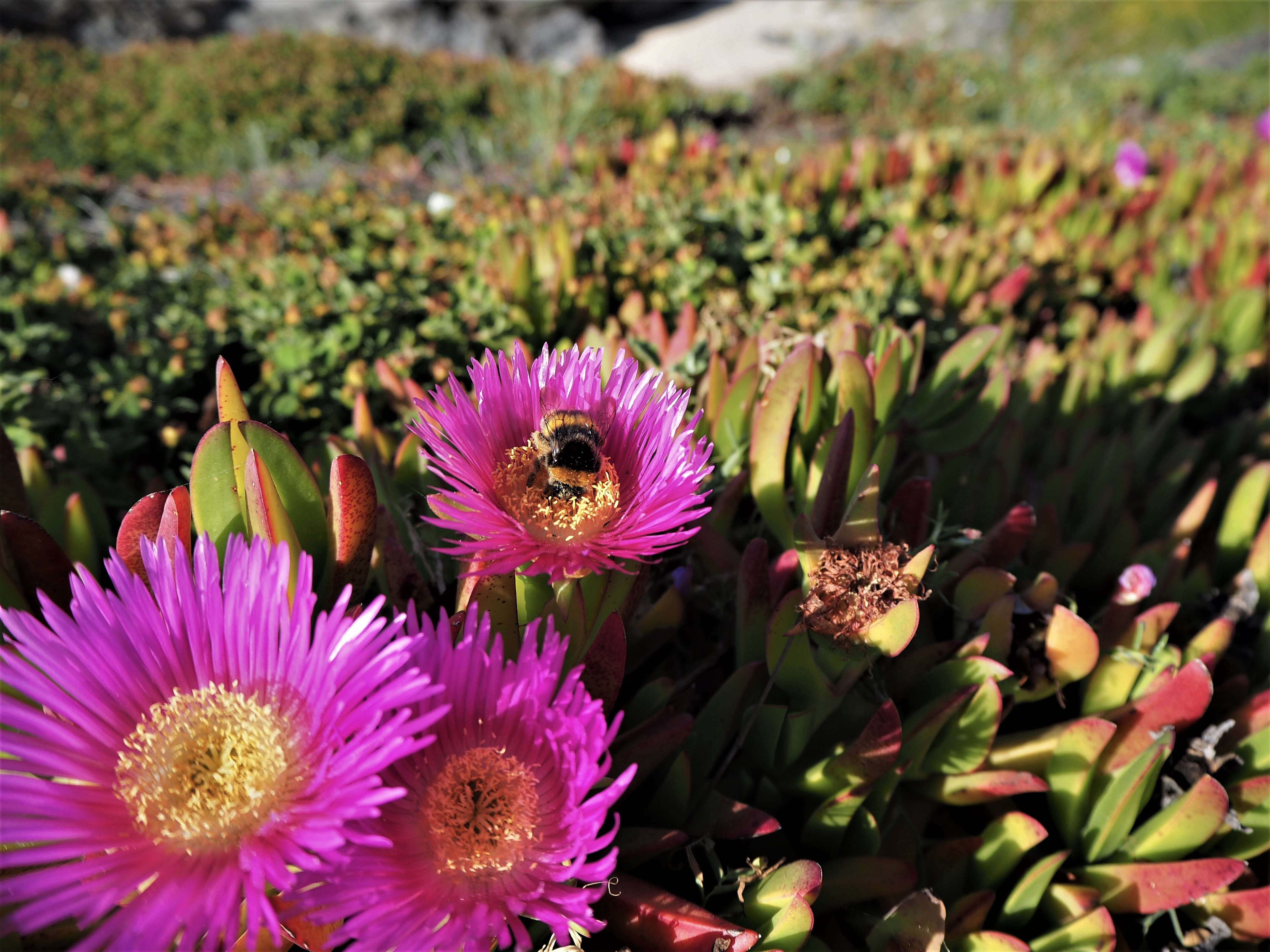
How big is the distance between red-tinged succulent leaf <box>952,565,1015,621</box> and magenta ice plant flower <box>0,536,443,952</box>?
0.80 meters

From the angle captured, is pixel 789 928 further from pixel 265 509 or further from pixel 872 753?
pixel 265 509

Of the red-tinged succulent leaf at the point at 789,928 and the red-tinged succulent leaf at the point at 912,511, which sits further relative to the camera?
the red-tinged succulent leaf at the point at 912,511

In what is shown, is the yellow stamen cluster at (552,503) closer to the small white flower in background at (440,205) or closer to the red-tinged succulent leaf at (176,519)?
the red-tinged succulent leaf at (176,519)

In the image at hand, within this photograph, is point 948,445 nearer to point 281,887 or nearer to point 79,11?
point 281,887

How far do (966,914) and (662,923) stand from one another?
1.53 feet

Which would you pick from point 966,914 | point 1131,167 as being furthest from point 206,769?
point 1131,167

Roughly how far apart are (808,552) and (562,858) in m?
0.52

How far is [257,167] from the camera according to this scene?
4.56m

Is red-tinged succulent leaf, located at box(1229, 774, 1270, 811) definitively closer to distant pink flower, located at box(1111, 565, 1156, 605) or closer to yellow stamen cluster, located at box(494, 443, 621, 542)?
distant pink flower, located at box(1111, 565, 1156, 605)

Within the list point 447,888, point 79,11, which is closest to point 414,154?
point 447,888

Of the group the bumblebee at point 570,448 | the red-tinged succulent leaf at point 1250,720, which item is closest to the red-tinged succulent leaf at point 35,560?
the bumblebee at point 570,448

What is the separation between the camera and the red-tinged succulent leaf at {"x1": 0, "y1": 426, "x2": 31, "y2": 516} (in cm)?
102

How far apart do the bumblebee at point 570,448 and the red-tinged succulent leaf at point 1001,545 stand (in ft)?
2.06

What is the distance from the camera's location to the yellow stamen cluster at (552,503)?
35.0 inches
